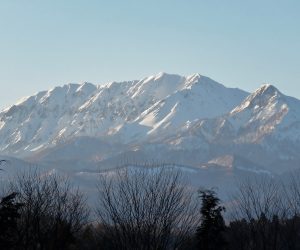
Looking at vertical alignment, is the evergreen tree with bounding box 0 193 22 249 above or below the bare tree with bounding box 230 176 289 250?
below

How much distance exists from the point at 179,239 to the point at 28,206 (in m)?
16.6

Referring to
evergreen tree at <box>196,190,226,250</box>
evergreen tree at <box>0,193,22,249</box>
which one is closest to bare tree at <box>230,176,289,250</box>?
evergreen tree at <box>196,190,226,250</box>

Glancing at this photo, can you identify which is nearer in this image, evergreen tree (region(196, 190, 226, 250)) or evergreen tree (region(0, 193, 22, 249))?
evergreen tree (region(0, 193, 22, 249))

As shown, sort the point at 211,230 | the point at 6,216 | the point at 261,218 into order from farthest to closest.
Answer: the point at 211,230 < the point at 261,218 < the point at 6,216

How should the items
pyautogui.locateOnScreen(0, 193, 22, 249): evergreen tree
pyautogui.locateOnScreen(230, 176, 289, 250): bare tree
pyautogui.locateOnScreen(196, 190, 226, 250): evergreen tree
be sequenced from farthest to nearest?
pyautogui.locateOnScreen(196, 190, 226, 250): evergreen tree
pyautogui.locateOnScreen(230, 176, 289, 250): bare tree
pyautogui.locateOnScreen(0, 193, 22, 249): evergreen tree

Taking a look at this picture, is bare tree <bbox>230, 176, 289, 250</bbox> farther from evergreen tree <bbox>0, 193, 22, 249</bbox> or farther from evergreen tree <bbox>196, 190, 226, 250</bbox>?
evergreen tree <bbox>0, 193, 22, 249</bbox>

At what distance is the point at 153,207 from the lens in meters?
40.7

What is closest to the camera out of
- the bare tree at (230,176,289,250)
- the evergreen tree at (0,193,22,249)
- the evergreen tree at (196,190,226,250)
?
the evergreen tree at (0,193,22,249)

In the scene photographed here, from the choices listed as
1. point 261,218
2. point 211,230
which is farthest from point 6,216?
point 261,218

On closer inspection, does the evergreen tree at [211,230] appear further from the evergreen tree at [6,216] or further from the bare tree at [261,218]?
the evergreen tree at [6,216]

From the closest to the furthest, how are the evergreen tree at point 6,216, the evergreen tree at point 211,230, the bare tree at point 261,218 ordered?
the evergreen tree at point 6,216, the bare tree at point 261,218, the evergreen tree at point 211,230

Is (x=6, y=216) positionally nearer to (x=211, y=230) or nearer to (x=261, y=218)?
(x=211, y=230)

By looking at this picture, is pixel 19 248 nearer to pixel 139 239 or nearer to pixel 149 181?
pixel 149 181

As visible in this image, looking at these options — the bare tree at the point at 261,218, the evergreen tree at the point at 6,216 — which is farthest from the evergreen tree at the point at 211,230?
the evergreen tree at the point at 6,216
